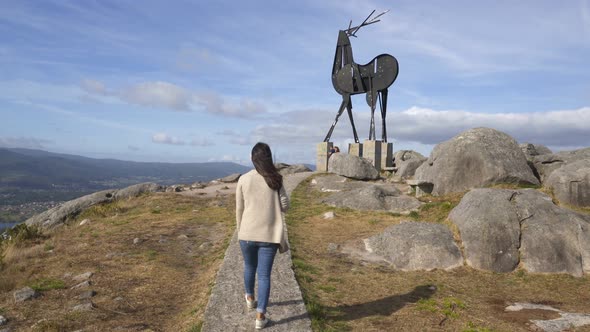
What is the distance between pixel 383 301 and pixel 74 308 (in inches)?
252

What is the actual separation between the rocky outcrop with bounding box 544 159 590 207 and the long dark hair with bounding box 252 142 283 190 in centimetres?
1262

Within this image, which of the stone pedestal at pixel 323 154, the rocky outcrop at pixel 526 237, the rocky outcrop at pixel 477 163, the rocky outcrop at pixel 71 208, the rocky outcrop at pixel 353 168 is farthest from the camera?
the stone pedestal at pixel 323 154

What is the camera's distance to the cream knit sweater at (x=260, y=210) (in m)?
6.10

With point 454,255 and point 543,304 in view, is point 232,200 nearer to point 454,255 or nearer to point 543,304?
point 454,255

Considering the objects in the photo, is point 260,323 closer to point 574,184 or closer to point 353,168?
point 574,184

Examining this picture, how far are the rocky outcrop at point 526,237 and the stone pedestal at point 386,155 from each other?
2309 cm

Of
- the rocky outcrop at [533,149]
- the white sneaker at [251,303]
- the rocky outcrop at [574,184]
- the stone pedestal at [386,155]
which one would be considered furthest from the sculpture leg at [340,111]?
the white sneaker at [251,303]

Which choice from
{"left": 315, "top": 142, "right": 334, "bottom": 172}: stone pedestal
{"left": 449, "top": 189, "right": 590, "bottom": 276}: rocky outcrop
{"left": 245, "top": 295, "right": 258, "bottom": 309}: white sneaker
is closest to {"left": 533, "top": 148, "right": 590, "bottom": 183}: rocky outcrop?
{"left": 449, "top": 189, "right": 590, "bottom": 276}: rocky outcrop

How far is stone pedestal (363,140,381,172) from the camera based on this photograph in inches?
1346

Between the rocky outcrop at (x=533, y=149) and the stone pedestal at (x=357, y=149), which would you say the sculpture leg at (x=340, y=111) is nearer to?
the stone pedestal at (x=357, y=149)

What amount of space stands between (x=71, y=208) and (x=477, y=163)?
74.8 ft

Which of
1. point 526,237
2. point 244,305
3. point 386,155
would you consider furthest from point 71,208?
point 386,155

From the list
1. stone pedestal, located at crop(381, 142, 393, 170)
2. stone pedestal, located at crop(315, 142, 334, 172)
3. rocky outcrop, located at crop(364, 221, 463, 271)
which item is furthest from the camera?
stone pedestal, located at crop(315, 142, 334, 172)

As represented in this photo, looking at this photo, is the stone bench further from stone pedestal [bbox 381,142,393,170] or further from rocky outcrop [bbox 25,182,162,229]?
rocky outcrop [bbox 25,182,162,229]
